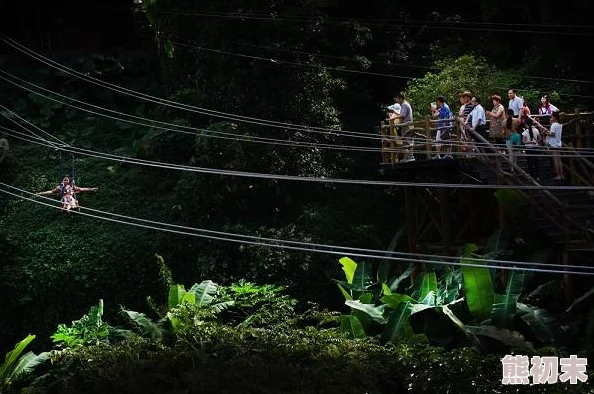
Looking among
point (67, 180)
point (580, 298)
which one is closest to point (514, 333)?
point (580, 298)

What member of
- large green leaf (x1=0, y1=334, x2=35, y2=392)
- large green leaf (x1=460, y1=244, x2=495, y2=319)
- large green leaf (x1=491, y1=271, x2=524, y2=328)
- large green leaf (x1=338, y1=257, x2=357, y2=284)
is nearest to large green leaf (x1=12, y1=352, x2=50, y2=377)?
large green leaf (x1=0, y1=334, x2=35, y2=392)

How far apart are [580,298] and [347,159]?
956 cm

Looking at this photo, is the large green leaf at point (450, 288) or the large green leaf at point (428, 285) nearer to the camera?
the large green leaf at point (450, 288)

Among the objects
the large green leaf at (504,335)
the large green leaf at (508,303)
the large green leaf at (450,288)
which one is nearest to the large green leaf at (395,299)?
the large green leaf at (450,288)

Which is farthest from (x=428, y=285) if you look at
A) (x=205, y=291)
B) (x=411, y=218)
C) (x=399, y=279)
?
(x=205, y=291)

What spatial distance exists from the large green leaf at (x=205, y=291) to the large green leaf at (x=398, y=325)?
4523mm

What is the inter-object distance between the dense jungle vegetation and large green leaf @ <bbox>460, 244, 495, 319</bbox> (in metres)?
0.03

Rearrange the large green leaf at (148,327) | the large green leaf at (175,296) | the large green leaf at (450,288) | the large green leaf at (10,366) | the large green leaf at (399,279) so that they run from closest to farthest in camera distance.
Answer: the large green leaf at (450,288) < the large green leaf at (148,327) < the large green leaf at (10,366) < the large green leaf at (175,296) < the large green leaf at (399,279)

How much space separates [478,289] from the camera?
2027 cm

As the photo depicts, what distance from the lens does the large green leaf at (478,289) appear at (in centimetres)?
2008

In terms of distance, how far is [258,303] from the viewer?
25.1 meters

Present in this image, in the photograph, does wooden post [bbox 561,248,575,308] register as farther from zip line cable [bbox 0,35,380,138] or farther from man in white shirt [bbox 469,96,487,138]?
zip line cable [bbox 0,35,380,138]

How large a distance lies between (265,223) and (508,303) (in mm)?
9312

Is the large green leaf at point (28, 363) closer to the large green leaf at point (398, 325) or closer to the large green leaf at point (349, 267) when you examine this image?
the large green leaf at point (349, 267)
